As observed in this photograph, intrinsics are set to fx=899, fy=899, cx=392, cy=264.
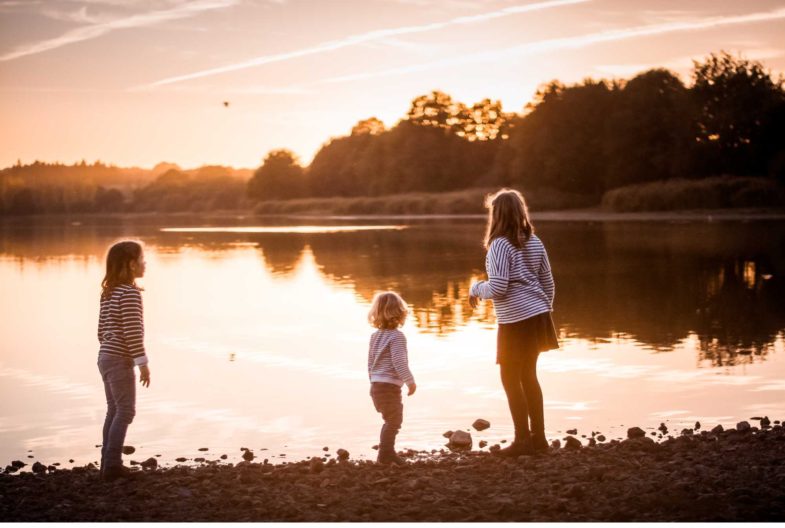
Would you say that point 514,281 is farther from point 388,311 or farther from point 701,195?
point 701,195

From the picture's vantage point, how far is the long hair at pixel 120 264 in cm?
584

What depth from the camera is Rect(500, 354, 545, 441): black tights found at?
6344 mm

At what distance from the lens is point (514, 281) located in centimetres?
626

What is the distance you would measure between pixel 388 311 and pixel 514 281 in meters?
0.91

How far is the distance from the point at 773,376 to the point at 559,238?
939 inches

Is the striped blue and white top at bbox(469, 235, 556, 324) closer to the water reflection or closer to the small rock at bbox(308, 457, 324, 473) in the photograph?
the small rock at bbox(308, 457, 324, 473)

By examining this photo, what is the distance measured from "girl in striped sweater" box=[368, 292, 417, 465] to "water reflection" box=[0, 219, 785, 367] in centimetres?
508

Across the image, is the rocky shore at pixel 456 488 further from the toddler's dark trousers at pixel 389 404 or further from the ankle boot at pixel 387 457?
the toddler's dark trousers at pixel 389 404

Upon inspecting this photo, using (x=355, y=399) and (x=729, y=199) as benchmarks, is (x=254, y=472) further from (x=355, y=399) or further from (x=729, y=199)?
(x=729, y=199)

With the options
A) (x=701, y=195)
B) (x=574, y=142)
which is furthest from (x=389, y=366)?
(x=574, y=142)

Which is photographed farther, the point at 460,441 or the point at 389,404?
the point at 460,441

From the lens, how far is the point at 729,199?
4419cm

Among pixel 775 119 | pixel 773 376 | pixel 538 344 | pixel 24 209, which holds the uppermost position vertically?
pixel 775 119

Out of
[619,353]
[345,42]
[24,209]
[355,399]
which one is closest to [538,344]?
[355,399]
